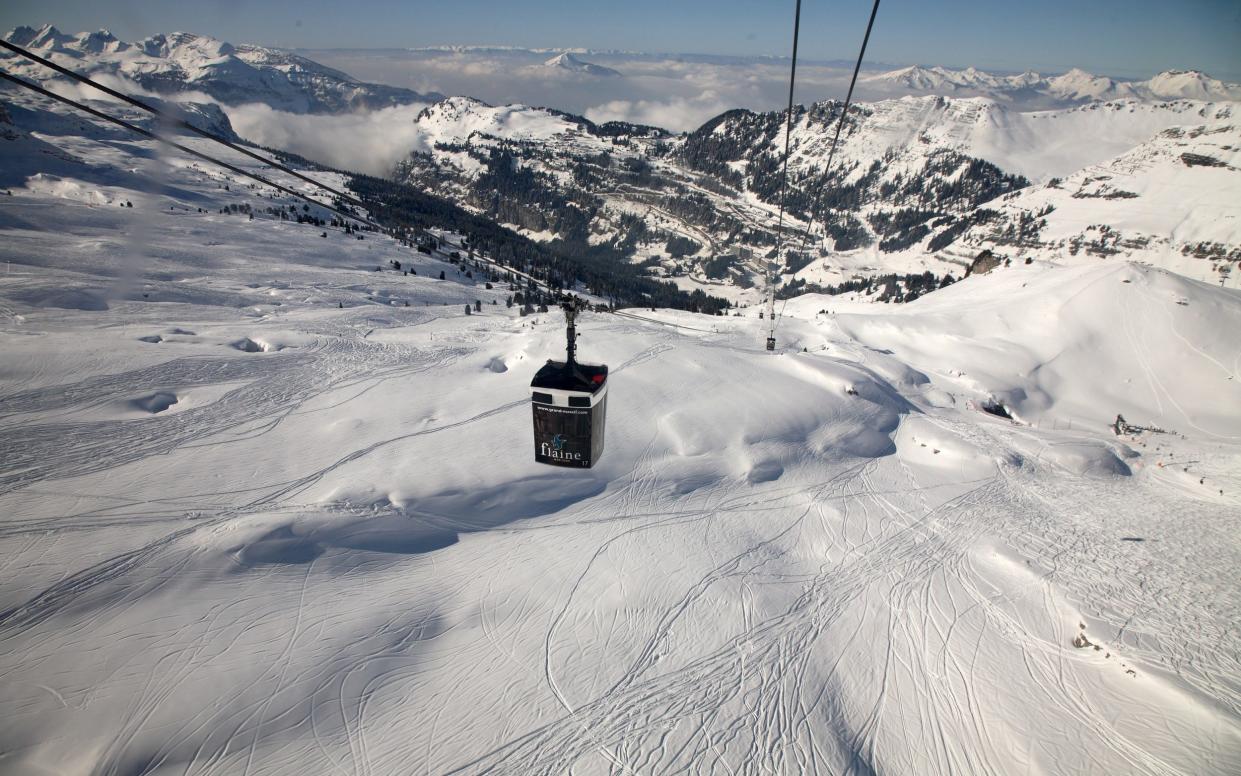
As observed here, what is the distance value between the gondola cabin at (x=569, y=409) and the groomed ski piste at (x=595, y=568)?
17.2ft

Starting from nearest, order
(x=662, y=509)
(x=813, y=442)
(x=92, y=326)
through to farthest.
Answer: (x=662, y=509)
(x=813, y=442)
(x=92, y=326)

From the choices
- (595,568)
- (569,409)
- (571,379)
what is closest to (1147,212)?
(595,568)

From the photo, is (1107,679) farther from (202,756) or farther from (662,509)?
(202,756)

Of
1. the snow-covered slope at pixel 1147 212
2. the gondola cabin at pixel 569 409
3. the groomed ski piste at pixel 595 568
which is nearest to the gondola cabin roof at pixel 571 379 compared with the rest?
the gondola cabin at pixel 569 409

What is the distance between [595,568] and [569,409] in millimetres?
6856

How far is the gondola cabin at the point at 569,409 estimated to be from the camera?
14305 mm

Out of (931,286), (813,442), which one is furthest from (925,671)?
(931,286)

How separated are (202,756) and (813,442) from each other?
82.2 feet

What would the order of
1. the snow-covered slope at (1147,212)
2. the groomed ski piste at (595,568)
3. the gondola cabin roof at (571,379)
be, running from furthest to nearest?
the snow-covered slope at (1147,212) → the gondola cabin roof at (571,379) → the groomed ski piste at (595,568)

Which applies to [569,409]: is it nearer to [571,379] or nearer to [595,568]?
[571,379]

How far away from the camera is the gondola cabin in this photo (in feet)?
46.9

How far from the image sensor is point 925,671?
52.0ft

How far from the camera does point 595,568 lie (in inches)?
722

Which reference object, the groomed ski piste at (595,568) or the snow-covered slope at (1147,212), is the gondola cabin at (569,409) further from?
the snow-covered slope at (1147,212)
